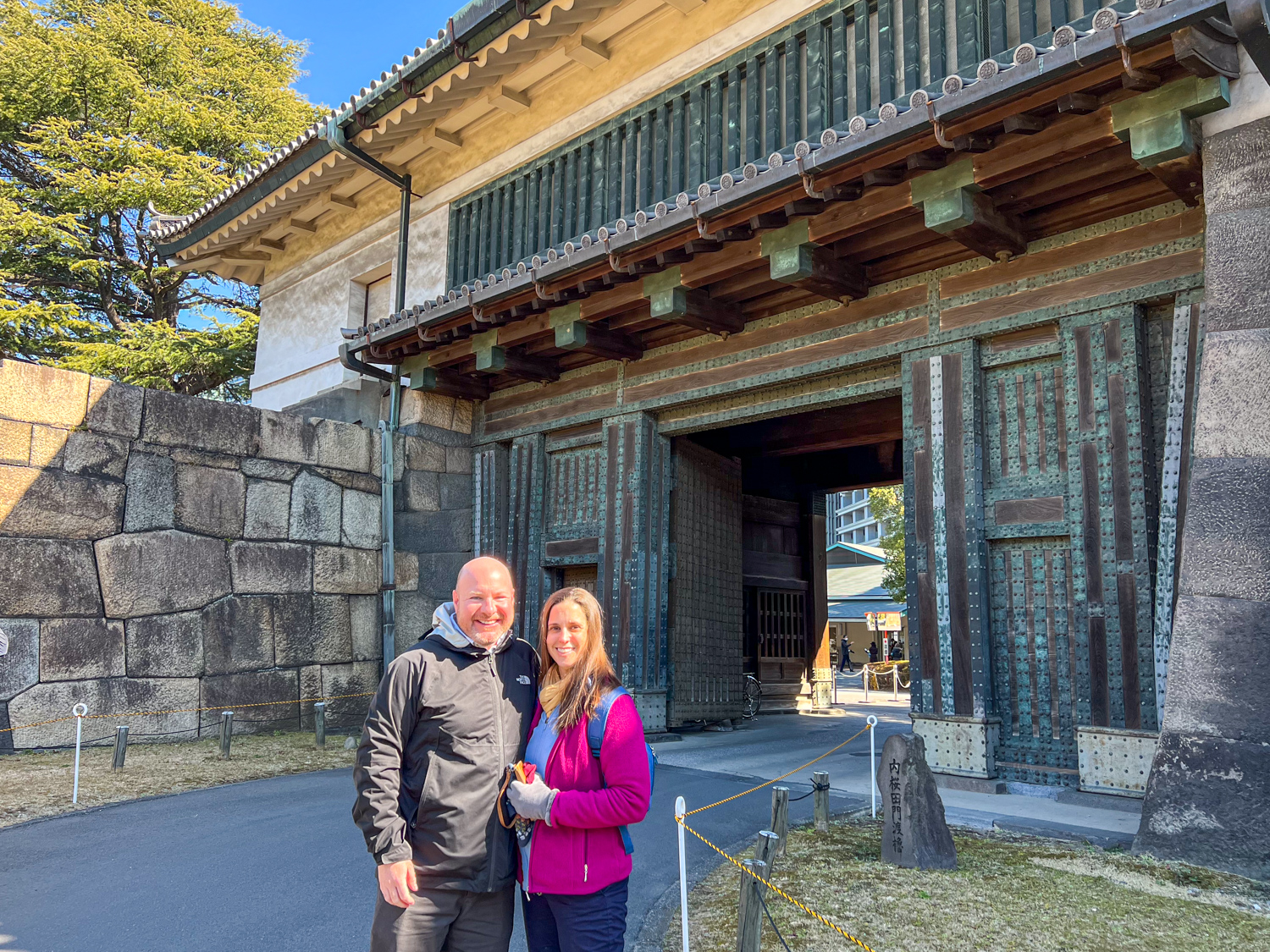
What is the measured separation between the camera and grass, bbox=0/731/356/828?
6277mm

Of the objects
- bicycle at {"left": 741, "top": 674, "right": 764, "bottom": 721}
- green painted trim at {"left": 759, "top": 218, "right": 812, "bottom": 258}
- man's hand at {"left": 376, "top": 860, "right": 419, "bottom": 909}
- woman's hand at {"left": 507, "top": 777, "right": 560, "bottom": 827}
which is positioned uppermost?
green painted trim at {"left": 759, "top": 218, "right": 812, "bottom": 258}

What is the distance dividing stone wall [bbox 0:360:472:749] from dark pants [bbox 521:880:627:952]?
7.30 m

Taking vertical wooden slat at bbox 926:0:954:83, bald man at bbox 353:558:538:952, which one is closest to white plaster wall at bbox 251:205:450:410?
vertical wooden slat at bbox 926:0:954:83

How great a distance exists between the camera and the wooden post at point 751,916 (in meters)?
3.06

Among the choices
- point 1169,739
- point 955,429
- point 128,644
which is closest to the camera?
point 1169,739

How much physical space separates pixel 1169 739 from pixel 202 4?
23.5 meters

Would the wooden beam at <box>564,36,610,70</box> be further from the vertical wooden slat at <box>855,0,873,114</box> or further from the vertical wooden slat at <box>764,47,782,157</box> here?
the vertical wooden slat at <box>855,0,873,114</box>

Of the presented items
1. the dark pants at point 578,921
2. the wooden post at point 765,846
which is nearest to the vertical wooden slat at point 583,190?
the wooden post at point 765,846

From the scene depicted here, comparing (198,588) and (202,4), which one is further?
(202,4)

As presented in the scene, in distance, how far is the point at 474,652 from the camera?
2676 millimetres

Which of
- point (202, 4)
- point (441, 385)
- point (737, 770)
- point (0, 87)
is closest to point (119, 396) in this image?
point (441, 385)

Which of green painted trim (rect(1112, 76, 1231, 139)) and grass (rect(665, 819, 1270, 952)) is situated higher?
green painted trim (rect(1112, 76, 1231, 139))

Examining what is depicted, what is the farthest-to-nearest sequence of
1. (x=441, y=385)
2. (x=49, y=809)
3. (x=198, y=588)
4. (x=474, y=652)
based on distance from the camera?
1. (x=441, y=385)
2. (x=198, y=588)
3. (x=49, y=809)
4. (x=474, y=652)

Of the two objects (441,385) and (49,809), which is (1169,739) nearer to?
(49,809)
